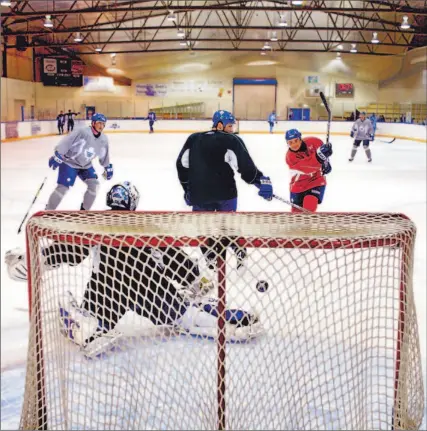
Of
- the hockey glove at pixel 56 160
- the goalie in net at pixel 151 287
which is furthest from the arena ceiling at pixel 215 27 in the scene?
the goalie in net at pixel 151 287

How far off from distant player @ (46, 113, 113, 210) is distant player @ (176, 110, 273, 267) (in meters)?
0.95

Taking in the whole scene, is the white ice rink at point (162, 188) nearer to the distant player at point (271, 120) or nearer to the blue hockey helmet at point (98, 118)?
the blue hockey helmet at point (98, 118)

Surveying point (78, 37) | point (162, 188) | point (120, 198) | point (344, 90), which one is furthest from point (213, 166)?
point (344, 90)

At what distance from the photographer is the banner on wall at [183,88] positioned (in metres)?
11.8

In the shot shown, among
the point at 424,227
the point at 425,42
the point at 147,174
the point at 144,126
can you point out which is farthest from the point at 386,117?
the point at 424,227

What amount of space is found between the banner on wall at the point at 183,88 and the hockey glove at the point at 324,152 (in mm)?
8670

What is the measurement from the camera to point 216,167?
270cm

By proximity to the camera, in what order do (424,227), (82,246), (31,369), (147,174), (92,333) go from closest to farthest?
(82,246) < (31,369) < (92,333) < (424,227) < (147,174)

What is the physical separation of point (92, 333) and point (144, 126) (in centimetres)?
842

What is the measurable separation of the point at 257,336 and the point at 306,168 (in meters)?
1.68

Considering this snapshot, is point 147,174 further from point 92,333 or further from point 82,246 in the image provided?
point 82,246

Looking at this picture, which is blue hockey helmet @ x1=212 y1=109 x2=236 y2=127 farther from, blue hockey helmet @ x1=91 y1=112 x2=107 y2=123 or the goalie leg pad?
the goalie leg pad

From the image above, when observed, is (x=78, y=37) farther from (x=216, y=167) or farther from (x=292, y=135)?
(x=216, y=167)

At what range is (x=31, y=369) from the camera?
1478 mm
